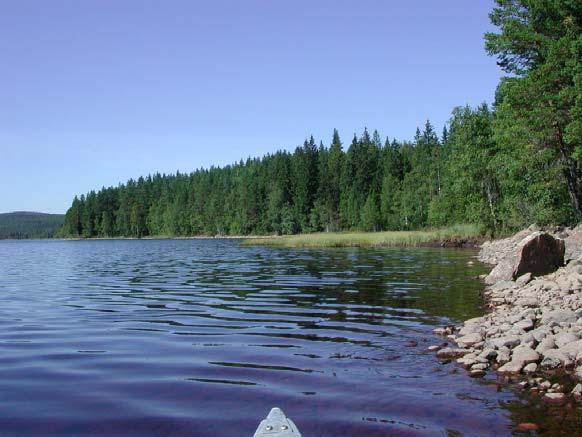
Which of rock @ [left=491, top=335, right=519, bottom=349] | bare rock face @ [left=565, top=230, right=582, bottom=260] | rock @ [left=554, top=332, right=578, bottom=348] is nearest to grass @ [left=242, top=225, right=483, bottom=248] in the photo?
bare rock face @ [left=565, top=230, right=582, bottom=260]

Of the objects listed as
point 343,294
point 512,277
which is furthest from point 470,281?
point 343,294

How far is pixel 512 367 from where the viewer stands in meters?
8.71

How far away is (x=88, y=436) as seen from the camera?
642cm

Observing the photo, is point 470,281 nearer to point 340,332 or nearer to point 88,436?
point 340,332

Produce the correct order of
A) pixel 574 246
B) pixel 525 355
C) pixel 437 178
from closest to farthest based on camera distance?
pixel 525 355 → pixel 574 246 → pixel 437 178

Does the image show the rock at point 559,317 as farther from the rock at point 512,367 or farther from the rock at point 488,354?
the rock at point 512,367

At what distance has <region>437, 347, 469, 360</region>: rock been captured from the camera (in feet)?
32.3

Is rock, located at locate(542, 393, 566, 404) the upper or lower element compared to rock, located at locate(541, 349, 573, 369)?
lower

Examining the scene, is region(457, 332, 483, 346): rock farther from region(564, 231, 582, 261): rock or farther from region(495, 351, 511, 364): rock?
region(564, 231, 582, 261): rock

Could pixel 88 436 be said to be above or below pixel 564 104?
below

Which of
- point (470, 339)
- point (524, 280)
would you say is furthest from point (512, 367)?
point (524, 280)

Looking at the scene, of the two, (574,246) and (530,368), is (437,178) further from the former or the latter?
(530,368)

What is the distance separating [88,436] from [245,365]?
3542 millimetres

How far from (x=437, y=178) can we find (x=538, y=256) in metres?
68.0
